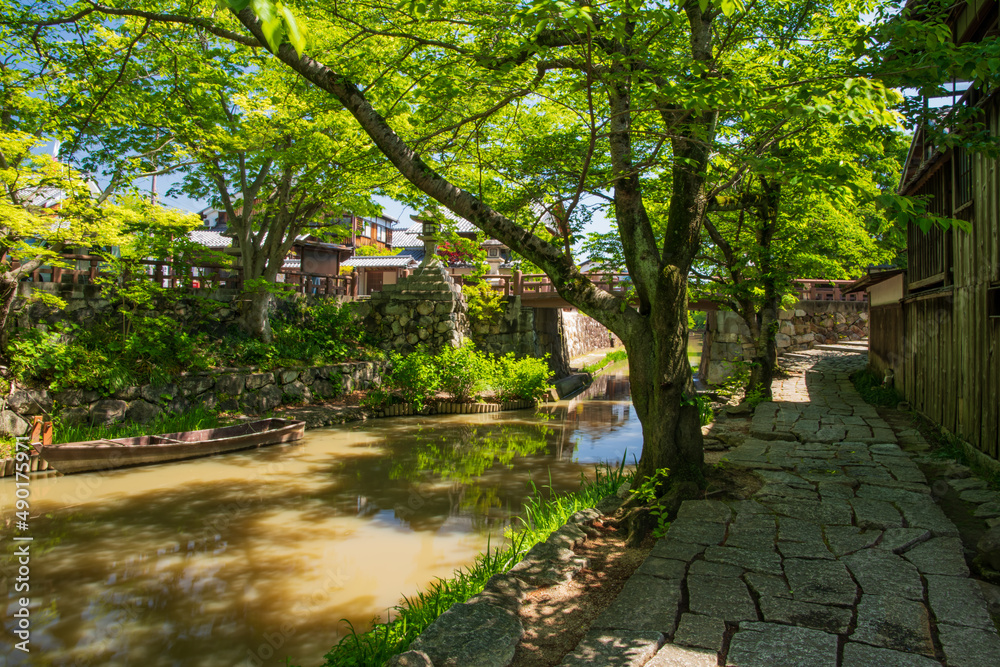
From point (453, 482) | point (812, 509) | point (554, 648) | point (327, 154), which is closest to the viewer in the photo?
point (554, 648)

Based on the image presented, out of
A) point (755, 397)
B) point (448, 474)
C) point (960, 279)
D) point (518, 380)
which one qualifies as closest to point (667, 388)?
point (960, 279)

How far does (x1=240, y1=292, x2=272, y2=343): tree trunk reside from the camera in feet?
47.8

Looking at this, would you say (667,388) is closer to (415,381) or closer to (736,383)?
(736,383)

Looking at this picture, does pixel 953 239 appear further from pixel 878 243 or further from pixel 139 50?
pixel 139 50

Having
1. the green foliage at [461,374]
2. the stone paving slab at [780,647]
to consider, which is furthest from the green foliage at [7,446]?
the stone paving slab at [780,647]

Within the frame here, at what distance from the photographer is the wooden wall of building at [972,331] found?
5.67 m

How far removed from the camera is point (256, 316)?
1467cm

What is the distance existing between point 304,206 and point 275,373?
421cm

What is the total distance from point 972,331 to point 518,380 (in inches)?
456

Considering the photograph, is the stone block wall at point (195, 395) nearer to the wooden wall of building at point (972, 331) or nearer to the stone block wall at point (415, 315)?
the stone block wall at point (415, 315)

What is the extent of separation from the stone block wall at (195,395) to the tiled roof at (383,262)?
1466cm

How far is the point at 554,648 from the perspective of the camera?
124 inches

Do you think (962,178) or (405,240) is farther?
(405,240)

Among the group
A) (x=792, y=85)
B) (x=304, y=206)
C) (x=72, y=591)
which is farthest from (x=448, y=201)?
(x=304, y=206)
